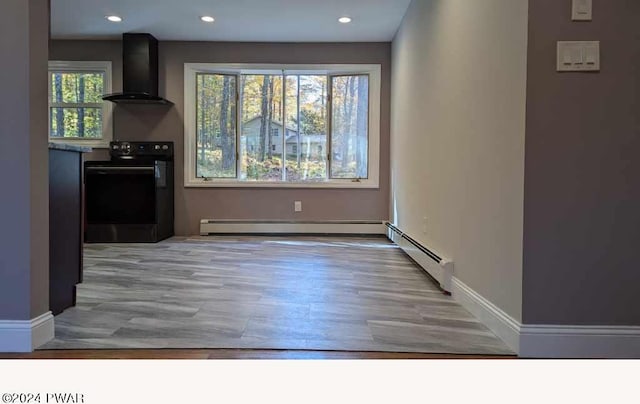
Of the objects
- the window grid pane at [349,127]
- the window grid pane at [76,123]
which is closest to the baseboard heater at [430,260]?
the window grid pane at [349,127]

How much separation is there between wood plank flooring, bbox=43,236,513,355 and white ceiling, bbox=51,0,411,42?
2402 mm

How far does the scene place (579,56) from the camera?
1728 mm

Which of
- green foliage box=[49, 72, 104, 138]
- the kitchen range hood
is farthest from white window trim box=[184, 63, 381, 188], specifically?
green foliage box=[49, 72, 104, 138]

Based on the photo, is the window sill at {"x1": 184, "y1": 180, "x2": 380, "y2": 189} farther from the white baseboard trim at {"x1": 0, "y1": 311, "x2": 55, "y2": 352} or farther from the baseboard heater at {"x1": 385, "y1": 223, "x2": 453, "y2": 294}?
the white baseboard trim at {"x1": 0, "y1": 311, "x2": 55, "y2": 352}

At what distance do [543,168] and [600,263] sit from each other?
16.9 inches

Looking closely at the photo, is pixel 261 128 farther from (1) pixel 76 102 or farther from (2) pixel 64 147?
(2) pixel 64 147

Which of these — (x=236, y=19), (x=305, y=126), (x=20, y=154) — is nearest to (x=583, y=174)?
(x=20, y=154)

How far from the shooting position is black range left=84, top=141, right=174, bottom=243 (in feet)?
16.0

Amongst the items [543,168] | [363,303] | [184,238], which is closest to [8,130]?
[363,303]

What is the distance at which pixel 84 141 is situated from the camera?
Answer: 18.0 feet

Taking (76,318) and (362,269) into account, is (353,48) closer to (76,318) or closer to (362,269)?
(362,269)

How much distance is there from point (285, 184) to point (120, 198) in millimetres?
1888

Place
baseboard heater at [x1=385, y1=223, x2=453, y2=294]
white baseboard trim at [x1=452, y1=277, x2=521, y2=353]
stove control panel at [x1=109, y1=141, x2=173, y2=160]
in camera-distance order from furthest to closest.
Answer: stove control panel at [x1=109, y1=141, x2=173, y2=160], baseboard heater at [x1=385, y1=223, x2=453, y2=294], white baseboard trim at [x1=452, y1=277, x2=521, y2=353]

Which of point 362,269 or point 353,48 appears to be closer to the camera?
point 362,269
